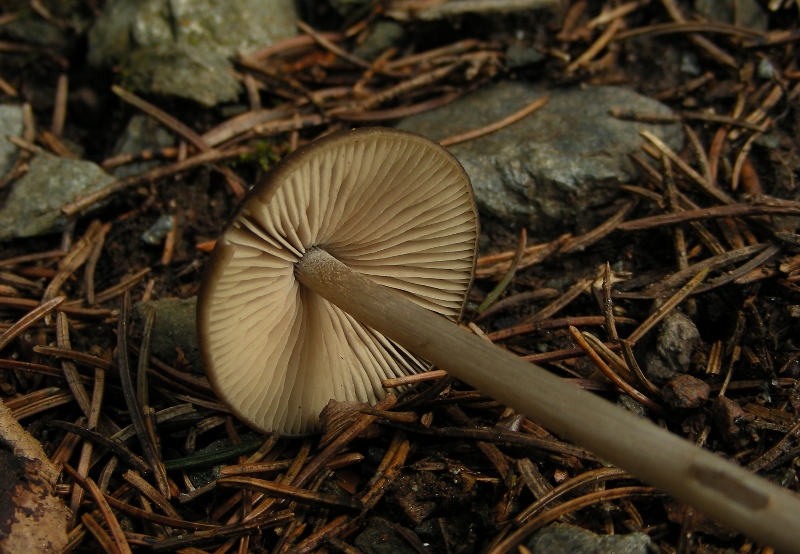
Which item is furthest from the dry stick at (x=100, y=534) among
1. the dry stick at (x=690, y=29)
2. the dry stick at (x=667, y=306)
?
the dry stick at (x=690, y=29)

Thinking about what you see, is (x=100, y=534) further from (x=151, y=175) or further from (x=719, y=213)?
(x=719, y=213)

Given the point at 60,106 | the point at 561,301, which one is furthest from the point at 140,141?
the point at 561,301

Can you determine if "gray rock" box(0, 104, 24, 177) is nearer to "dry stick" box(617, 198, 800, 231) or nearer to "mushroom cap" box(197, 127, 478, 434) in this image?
"mushroom cap" box(197, 127, 478, 434)

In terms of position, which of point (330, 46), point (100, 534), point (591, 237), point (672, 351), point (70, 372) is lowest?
point (100, 534)

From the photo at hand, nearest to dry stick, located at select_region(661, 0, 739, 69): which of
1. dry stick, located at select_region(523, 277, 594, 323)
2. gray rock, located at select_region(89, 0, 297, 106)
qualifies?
dry stick, located at select_region(523, 277, 594, 323)

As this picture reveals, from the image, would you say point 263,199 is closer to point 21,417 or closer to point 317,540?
point 317,540

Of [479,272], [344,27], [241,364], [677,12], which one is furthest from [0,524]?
[677,12]

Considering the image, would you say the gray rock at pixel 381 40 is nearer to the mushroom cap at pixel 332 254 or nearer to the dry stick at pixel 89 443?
the mushroom cap at pixel 332 254
